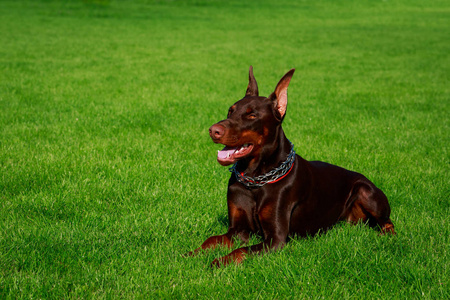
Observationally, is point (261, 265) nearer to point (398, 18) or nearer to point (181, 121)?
point (181, 121)

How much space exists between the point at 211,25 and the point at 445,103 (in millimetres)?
23905

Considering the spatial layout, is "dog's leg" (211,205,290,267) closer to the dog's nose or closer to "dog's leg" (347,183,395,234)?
the dog's nose

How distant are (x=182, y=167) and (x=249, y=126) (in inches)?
107

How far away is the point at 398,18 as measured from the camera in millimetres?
39094

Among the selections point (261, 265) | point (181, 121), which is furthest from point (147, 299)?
point (181, 121)

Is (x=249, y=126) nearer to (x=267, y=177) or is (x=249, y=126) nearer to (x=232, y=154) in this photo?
(x=232, y=154)

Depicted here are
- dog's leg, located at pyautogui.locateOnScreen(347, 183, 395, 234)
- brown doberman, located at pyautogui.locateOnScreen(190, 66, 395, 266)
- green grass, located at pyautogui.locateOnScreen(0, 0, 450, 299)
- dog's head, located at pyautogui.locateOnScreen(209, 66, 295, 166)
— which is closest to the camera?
green grass, located at pyautogui.locateOnScreen(0, 0, 450, 299)

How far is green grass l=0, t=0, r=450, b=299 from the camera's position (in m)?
3.56

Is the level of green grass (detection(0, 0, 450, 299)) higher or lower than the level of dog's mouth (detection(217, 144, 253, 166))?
lower

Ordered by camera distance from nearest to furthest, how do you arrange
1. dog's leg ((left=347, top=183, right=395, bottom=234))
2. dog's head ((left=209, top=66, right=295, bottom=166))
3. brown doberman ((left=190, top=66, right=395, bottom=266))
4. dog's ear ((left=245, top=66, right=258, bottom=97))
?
dog's head ((left=209, top=66, right=295, bottom=166)), brown doberman ((left=190, top=66, right=395, bottom=266)), dog's ear ((left=245, top=66, right=258, bottom=97)), dog's leg ((left=347, top=183, right=395, bottom=234))

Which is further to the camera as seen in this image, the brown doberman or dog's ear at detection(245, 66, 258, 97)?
dog's ear at detection(245, 66, 258, 97)

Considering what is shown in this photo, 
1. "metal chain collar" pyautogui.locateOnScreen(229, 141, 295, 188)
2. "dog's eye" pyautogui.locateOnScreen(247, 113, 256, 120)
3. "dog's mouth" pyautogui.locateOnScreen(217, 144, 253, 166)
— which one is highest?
"dog's eye" pyautogui.locateOnScreen(247, 113, 256, 120)

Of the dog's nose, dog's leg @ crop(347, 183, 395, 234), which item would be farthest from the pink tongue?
dog's leg @ crop(347, 183, 395, 234)

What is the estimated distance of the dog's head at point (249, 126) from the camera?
3679mm
